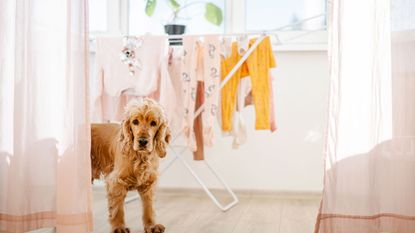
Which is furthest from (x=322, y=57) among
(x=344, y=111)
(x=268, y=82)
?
(x=344, y=111)

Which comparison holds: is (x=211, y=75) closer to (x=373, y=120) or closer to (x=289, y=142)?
(x=289, y=142)

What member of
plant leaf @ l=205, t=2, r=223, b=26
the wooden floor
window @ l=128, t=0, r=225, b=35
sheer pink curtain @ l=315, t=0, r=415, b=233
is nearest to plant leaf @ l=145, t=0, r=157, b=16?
window @ l=128, t=0, r=225, b=35

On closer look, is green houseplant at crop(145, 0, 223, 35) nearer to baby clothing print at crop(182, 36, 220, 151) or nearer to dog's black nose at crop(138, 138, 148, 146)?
baby clothing print at crop(182, 36, 220, 151)

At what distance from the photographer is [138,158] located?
2162 mm

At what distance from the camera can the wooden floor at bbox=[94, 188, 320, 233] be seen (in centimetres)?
239

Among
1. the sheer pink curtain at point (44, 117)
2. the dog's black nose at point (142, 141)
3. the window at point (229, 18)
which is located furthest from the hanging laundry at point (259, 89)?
the sheer pink curtain at point (44, 117)

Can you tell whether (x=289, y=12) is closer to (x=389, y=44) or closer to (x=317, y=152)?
(x=317, y=152)

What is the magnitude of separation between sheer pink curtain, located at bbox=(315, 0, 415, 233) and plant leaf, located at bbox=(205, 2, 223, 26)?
1.84 m

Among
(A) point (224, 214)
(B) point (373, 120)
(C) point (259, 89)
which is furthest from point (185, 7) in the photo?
(B) point (373, 120)

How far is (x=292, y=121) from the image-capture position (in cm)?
335

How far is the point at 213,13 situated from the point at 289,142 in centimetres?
107

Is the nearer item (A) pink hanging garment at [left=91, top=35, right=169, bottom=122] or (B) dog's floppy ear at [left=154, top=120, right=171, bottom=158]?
(B) dog's floppy ear at [left=154, top=120, right=171, bottom=158]

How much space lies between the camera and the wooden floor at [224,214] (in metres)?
2.39

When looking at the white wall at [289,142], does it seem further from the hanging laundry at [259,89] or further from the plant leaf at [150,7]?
the plant leaf at [150,7]
